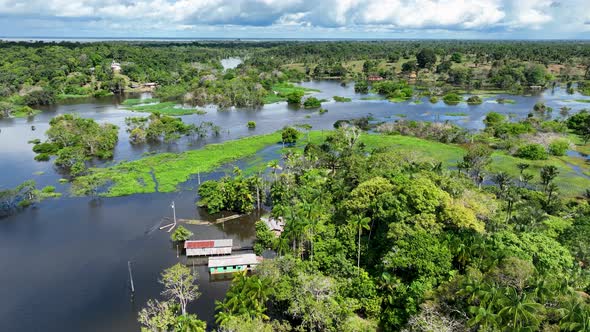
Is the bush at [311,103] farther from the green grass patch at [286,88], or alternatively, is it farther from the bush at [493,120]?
the bush at [493,120]

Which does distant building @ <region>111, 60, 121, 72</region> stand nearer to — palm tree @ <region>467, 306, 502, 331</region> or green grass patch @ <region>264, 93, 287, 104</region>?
green grass patch @ <region>264, 93, 287, 104</region>


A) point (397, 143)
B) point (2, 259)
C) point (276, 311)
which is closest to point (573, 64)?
point (397, 143)

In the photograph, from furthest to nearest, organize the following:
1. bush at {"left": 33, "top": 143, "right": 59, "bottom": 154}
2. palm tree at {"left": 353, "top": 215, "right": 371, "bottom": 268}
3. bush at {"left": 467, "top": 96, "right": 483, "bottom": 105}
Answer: bush at {"left": 467, "top": 96, "right": 483, "bottom": 105}, bush at {"left": 33, "top": 143, "right": 59, "bottom": 154}, palm tree at {"left": 353, "top": 215, "right": 371, "bottom": 268}

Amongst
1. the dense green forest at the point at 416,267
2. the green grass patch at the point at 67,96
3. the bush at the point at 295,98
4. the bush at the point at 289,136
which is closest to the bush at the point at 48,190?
the dense green forest at the point at 416,267

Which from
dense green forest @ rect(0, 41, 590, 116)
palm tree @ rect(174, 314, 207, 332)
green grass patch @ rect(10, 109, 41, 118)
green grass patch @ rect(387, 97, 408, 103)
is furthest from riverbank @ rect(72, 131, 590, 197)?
green grass patch @ rect(10, 109, 41, 118)

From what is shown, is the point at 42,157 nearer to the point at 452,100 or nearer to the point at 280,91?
the point at 280,91

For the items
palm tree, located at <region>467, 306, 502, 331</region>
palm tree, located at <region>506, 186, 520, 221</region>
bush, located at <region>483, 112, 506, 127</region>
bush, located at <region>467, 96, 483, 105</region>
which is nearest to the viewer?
palm tree, located at <region>467, 306, 502, 331</region>

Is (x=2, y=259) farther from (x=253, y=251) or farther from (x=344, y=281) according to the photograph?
(x=344, y=281)

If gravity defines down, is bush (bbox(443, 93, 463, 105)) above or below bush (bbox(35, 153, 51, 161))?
above
